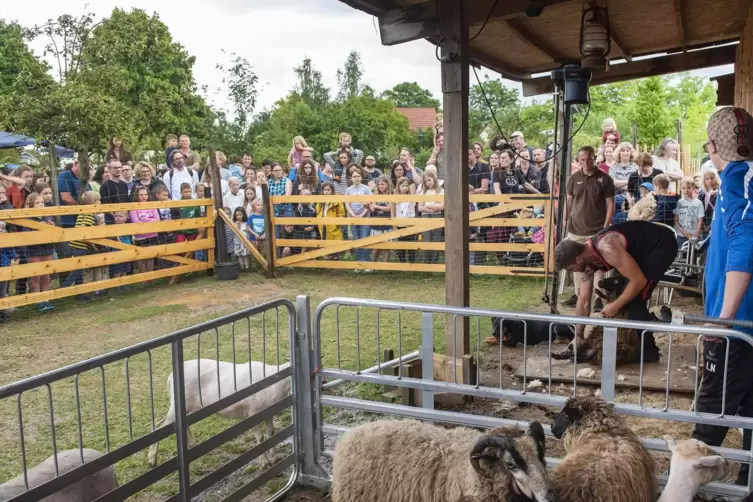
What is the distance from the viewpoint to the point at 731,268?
10.6 ft

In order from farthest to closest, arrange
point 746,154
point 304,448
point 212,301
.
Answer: point 212,301 < point 304,448 < point 746,154

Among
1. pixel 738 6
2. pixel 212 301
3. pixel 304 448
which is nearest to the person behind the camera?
pixel 304 448

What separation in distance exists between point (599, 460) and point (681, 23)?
20.9ft

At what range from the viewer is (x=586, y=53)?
241 inches

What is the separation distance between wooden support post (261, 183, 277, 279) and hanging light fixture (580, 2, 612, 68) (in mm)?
7536

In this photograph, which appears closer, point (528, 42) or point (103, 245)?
point (528, 42)

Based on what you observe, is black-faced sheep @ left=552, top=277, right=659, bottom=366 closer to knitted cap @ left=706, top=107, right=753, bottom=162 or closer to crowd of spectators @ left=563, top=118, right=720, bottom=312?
crowd of spectators @ left=563, top=118, right=720, bottom=312

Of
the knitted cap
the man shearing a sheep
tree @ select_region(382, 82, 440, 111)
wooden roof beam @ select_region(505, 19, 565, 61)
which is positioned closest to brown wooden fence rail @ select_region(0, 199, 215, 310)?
wooden roof beam @ select_region(505, 19, 565, 61)

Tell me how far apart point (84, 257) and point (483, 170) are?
7433 mm

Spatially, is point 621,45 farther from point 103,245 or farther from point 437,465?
point 103,245

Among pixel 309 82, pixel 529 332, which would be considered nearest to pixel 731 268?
pixel 529 332

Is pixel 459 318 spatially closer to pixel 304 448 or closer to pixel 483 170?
pixel 304 448

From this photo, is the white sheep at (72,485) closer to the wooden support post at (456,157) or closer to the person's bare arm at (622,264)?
the wooden support post at (456,157)

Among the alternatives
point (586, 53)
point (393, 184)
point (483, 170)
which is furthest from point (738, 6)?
point (393, 184)
